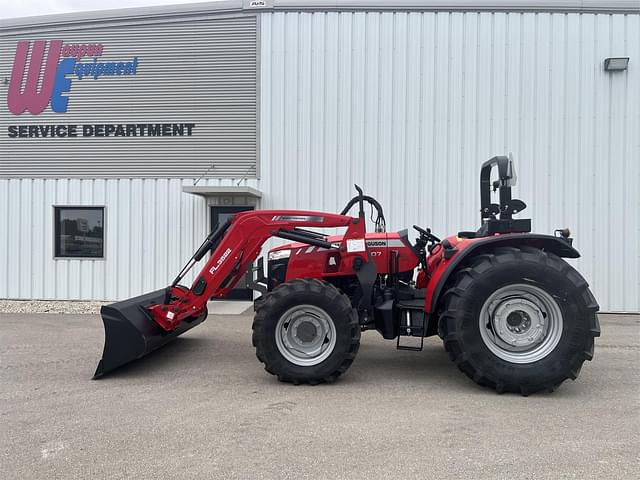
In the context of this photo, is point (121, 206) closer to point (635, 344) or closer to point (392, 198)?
point (392, 198)

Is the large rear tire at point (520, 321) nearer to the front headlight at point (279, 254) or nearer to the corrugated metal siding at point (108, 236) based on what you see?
the front headlight at point (279, 254)

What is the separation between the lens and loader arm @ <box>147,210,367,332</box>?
15.8 feet

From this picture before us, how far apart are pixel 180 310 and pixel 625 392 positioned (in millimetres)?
4519

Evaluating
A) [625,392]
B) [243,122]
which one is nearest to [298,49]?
[243,122]

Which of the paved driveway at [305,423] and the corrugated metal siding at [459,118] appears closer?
the paved driveway at [305,423]

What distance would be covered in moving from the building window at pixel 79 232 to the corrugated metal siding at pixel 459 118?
3.76m

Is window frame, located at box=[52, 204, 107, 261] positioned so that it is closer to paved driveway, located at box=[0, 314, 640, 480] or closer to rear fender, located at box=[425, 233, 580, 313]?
paved driveway, located at box=[0, 314, 640, 480]

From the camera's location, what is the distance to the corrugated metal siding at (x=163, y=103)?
9.59 metres

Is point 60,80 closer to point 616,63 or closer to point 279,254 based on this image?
point 279,254

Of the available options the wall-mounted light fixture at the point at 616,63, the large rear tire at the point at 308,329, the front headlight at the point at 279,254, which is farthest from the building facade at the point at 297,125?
the large rear tire at the point at 308,329

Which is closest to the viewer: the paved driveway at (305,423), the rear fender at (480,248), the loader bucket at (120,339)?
the paved driveway at (305,423)

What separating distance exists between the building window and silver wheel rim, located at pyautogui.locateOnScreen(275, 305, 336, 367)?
6.88 metres

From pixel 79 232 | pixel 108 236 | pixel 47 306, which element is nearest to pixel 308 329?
pixel 108 236

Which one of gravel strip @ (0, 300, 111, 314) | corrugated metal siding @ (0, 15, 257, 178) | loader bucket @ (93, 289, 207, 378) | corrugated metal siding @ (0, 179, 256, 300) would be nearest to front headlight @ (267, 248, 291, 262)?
loader bucket @ (93, 289, 207, 378)
